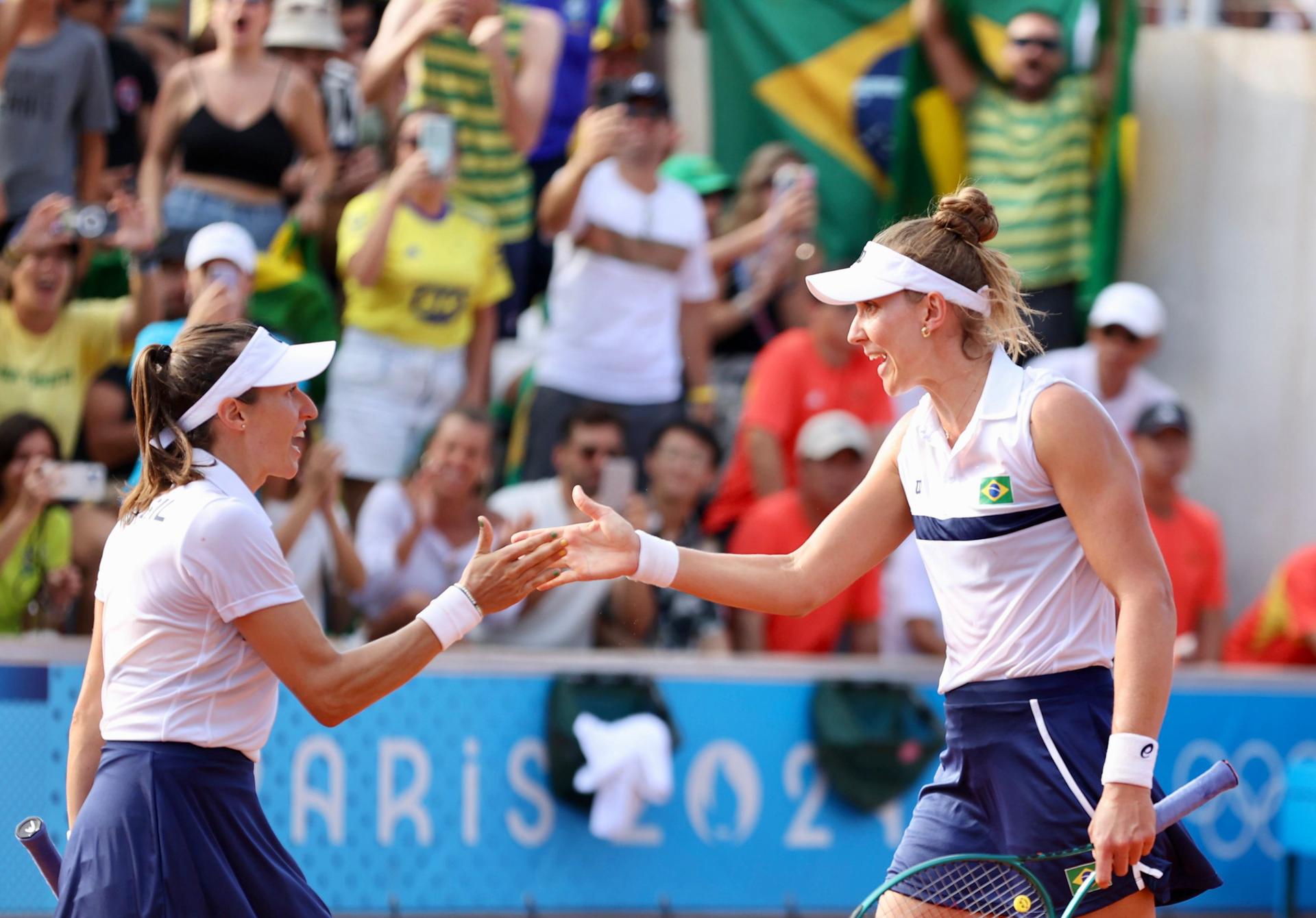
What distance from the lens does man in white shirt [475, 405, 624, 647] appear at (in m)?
7.06

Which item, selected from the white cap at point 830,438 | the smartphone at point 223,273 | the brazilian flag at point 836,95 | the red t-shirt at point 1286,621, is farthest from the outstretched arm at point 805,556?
the brazilian flag at point 836,95

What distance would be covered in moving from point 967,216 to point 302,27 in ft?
15.8

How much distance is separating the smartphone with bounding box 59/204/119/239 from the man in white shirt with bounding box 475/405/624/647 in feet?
5.91

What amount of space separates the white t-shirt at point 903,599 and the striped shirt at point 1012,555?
3.82m

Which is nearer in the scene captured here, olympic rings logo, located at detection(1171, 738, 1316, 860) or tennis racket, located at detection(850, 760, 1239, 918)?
tennis racket, located at detection(850, 760, 1239, 918)

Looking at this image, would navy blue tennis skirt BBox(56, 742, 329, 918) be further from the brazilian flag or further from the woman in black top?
the brazilian flag

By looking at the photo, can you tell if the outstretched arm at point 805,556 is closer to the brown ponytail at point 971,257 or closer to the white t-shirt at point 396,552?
the brown ponytail at point 971,257

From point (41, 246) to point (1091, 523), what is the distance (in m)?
4.69

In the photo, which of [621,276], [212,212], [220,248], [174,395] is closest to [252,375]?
[174,395]

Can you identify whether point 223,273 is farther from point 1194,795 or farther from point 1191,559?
point 1191,559

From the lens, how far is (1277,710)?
25.5 ft

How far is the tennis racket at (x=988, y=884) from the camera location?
3.35 meters

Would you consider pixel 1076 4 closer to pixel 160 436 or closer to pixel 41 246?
pixel 41 246

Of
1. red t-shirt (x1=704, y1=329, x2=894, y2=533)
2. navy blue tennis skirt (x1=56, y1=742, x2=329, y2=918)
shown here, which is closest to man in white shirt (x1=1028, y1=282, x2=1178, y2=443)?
red t-shirt (x1=704, y1=329, x2=894, y2=533)
